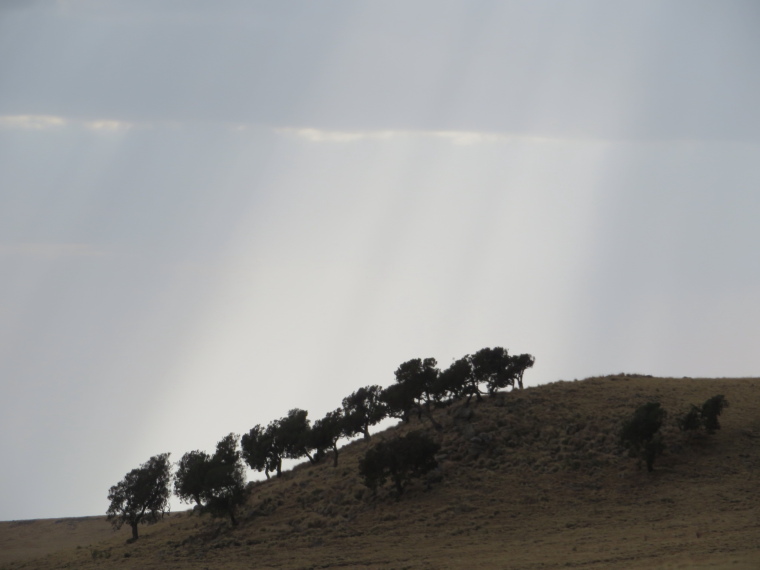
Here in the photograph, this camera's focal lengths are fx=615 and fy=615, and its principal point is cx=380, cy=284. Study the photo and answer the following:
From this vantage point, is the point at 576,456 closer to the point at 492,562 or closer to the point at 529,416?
the point at 529,416

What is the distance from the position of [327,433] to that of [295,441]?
20.0 ft

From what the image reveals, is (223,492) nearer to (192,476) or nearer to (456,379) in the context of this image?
(192,476)

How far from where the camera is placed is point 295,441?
3046 inches

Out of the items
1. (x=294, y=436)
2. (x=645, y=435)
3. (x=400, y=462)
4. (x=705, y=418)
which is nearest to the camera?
(x=645, y=435)

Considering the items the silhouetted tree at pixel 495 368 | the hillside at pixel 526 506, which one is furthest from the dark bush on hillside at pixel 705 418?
the silhouetted tree at pixel 495 368

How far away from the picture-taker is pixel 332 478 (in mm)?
64688

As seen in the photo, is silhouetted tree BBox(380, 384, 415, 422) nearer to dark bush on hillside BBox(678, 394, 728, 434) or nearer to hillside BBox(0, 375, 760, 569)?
hillside BBox(0, 375, 760, 569)

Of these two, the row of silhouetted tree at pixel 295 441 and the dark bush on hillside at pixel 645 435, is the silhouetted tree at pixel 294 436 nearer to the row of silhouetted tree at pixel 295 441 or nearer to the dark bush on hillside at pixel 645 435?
the row of silhouetted tree at pixel 295 441

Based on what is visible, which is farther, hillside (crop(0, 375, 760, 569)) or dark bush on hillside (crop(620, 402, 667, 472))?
dark bush on hillside (crop(620, 402, 667, 472))

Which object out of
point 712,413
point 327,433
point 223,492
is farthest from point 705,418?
point 223,492

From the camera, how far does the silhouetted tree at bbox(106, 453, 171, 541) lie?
6844 cm

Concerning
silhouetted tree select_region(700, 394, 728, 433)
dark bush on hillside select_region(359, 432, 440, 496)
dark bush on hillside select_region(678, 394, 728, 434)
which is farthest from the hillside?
dark bush on hillside select_region(359, 432, 440, 496)

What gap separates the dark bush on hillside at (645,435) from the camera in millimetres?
53906

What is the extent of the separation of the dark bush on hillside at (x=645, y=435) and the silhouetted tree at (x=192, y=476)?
40.2m
